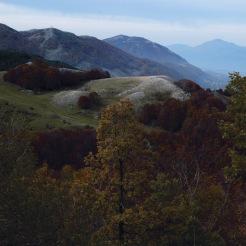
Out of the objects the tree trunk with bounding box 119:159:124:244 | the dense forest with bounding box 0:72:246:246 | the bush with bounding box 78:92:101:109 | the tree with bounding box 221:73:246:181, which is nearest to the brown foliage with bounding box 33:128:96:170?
the bush with bounding box 78:92:101:109

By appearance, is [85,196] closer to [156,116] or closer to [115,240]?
[115,240]

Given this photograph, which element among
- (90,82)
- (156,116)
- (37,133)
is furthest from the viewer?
(90,82)

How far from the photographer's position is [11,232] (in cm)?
2086

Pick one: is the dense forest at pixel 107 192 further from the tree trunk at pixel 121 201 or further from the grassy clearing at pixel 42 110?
the grassy clearing at pixel 42 110

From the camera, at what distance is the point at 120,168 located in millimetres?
21625

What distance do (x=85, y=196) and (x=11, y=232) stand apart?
3.55 meters

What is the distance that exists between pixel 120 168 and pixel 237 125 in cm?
551

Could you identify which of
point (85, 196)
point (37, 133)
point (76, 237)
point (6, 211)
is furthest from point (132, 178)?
point (37, 133)

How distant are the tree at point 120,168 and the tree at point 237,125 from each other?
3724 mm

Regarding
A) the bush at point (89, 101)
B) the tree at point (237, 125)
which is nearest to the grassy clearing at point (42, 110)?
the bush at point (89, 101)

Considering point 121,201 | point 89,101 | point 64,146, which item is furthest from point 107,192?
point 89,101

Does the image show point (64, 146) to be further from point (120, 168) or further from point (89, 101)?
point (120, 168)

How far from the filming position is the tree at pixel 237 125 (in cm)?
2034

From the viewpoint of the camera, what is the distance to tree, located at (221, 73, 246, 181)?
20.3 metres
